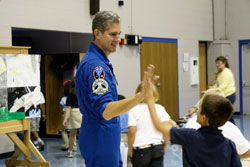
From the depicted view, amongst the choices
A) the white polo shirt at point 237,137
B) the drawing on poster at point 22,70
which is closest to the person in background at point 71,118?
the drawing on poster at point 22,70

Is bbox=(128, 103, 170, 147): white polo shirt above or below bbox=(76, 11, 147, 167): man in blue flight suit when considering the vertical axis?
below

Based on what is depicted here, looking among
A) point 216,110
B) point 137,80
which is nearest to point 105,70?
point 216,110

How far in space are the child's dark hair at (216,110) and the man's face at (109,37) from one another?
2.21ft

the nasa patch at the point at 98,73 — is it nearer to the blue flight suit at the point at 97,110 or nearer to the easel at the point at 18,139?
the blue flight suit at the point at 97,110

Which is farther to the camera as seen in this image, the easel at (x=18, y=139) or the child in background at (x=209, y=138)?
the easel at (x=18, y=139)

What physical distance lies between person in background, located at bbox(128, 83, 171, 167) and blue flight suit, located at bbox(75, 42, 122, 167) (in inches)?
59.9

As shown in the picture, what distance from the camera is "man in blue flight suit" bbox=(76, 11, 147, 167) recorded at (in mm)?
2352

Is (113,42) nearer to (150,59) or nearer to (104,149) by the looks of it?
(104,149)

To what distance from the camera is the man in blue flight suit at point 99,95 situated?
235cm

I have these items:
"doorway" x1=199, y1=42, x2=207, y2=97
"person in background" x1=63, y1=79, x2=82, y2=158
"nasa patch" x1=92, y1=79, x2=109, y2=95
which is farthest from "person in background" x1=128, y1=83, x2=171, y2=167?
"doorway" x1=199, y1=42, x2=207, y2=97

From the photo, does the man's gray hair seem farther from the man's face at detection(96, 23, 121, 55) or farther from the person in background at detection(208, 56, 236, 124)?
the person in background at detection(208, 56, 236, 124)

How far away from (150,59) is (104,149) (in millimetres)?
8323

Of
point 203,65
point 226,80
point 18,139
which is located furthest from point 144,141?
point 203,65

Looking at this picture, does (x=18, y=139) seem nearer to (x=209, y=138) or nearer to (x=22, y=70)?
(x=22, y=70)
